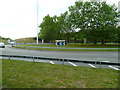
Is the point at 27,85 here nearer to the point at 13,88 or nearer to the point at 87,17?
the point at 13,88

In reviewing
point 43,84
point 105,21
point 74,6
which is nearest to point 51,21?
point 74,6

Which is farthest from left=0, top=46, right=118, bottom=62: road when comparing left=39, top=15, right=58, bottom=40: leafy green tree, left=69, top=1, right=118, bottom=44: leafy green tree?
left=39, top=15, right=58, bottom=40: leafy green tree

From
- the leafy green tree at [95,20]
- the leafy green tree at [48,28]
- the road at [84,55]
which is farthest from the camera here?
the leafy green tree at [48,28]

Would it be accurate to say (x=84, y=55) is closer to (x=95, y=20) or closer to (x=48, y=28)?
(x=95, y=20)

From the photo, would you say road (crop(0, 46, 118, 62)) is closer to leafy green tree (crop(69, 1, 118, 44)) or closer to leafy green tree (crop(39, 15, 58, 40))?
leafy green tree (crop(69, 1, 118, 44))

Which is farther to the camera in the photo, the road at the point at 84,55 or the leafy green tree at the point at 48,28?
the leafy green tree at the point at 48,28

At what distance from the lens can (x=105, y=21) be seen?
23500mm

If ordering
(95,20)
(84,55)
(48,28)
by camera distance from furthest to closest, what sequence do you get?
(48,28), (95,20), (84,55)

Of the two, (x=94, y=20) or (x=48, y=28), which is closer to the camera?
(x=94, y=20)

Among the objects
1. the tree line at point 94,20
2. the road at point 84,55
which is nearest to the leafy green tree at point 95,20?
the tree line at point 94,20

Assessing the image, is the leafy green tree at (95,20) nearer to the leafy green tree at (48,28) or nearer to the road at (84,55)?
the road at (84,55)

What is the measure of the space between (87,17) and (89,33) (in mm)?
3398

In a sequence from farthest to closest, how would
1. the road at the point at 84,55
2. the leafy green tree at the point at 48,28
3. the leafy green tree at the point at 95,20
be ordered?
the leafy green tree at the point at 48,28 < the leafy green tree at the point at 95,20 < the road at the point at 84,55

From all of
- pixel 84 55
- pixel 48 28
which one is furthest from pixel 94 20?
pixel 48 28
